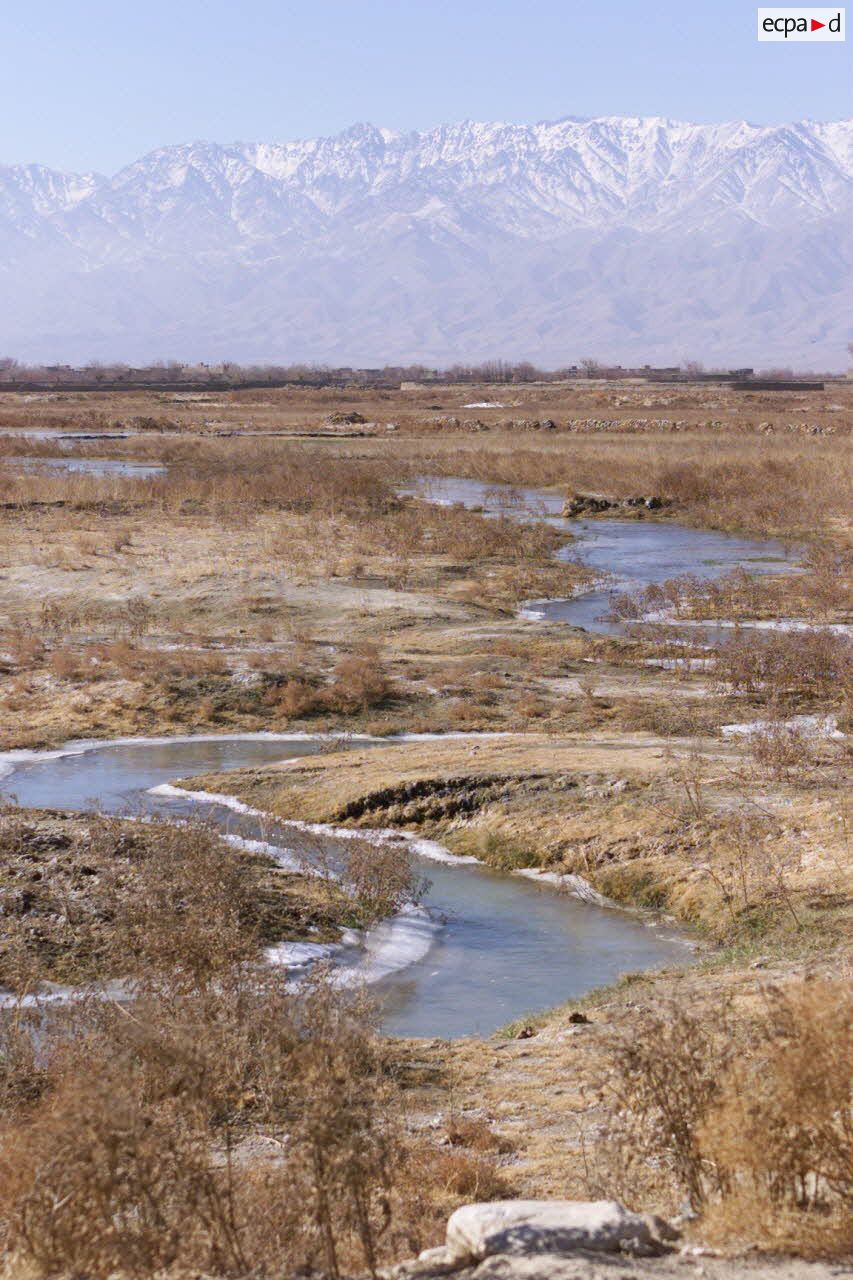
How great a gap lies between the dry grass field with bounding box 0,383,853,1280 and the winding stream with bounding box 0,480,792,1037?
1.60 feet

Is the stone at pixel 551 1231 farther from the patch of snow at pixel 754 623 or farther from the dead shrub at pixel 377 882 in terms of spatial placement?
the patch of snow at pixel 754 623

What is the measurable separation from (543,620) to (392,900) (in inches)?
584

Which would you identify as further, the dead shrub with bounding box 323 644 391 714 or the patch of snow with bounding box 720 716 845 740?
the dead shrub with bounding box 323 644 391 714

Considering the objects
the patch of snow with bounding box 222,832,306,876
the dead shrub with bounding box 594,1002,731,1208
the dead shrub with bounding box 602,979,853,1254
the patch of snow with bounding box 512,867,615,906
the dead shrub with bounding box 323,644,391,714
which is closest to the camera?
the dead shrub with bounding box 602,979,853,1254

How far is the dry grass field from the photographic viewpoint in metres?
6.09

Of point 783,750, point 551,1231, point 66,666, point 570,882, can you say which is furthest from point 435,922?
point 66,666

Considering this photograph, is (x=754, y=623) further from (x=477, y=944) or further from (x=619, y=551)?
(x=477, y=944)

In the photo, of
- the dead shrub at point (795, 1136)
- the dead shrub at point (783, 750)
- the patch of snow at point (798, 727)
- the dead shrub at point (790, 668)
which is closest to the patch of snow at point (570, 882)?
the dead shrub at point (783, 750)

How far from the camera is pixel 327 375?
17575 centimetres

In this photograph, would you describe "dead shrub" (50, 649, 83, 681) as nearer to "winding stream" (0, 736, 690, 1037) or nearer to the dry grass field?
the dry grass field

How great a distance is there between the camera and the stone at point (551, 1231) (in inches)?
227

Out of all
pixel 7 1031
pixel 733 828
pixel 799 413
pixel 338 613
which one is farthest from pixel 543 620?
pixel 799 413

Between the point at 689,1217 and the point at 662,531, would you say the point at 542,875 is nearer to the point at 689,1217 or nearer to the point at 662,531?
the point at 689,1217

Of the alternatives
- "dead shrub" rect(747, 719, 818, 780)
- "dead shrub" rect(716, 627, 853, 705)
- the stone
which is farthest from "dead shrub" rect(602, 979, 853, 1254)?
"dead shrub" rect(716, 627, 853, 705)
